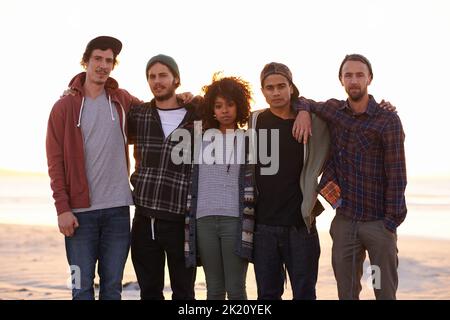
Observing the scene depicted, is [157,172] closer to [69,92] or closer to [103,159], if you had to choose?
[103,159]

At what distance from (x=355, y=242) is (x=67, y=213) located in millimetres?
2381

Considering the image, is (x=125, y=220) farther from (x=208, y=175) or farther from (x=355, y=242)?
(x=355, y=242)

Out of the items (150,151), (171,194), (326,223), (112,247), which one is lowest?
(326,223)

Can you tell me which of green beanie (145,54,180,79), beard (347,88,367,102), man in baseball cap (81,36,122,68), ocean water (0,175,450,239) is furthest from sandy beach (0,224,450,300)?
beard (347,88,367,102)

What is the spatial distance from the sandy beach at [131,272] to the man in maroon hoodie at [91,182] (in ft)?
10.6

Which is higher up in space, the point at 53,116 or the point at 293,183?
the point at 53,116

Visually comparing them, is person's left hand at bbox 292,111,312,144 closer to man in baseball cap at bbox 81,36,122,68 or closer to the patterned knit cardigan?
the patterned knit cardigan

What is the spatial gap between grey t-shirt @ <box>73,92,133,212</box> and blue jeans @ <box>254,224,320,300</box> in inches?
47.6

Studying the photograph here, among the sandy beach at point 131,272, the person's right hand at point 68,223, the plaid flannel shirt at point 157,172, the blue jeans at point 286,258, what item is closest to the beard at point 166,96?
the plaid flannel shirt at point 157,172

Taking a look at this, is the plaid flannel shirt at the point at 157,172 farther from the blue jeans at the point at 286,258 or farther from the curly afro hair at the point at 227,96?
the blue jeans at the point at 286,258

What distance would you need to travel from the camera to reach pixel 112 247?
207 inches

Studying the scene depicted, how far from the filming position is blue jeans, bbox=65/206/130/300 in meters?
5.20

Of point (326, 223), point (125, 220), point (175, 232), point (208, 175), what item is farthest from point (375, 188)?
point (326, 223)

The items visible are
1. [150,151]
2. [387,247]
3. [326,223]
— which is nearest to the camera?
[387,247]
